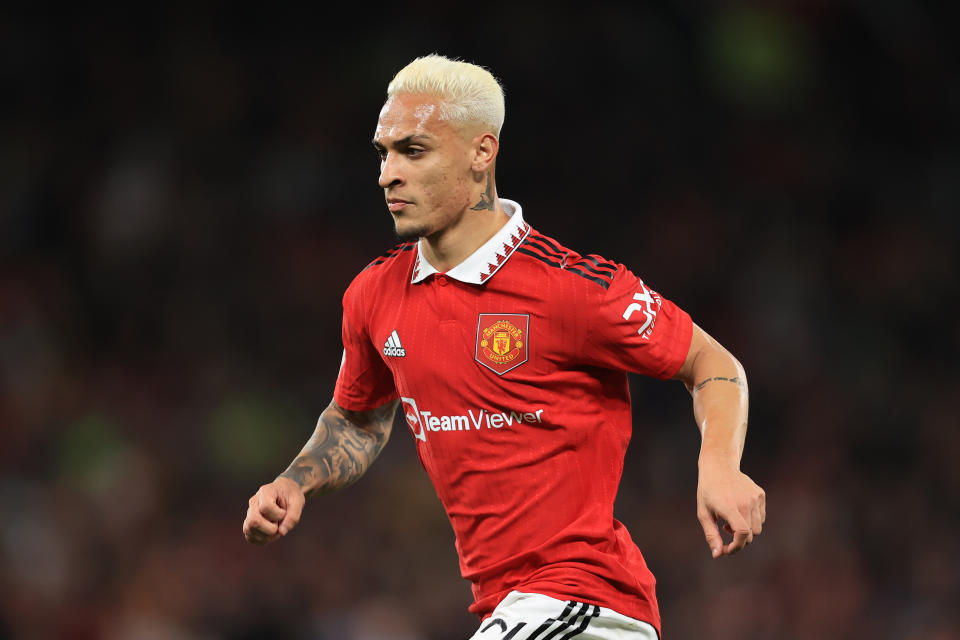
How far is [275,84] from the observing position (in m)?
11.1

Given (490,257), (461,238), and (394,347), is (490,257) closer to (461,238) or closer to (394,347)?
(461,238)

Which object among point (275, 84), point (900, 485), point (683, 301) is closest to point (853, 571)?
point (900, 485)

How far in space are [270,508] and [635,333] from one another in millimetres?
1177

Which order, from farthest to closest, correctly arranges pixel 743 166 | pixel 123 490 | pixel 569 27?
pixel 569 27, pixel 743 166, pixel 123 490

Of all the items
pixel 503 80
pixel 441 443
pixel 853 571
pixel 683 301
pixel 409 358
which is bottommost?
pixel 853 571

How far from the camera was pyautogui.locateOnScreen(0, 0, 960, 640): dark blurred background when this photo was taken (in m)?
8.11

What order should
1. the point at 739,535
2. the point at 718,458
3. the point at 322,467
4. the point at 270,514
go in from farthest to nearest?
the point at 322,467
the point at 270,514
the point at 718,458
the point at 739,535

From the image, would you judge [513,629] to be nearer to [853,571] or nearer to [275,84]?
[853,571]

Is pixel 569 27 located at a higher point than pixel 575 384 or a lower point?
higher

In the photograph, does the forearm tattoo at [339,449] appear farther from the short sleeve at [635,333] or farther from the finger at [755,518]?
the finger at [755,518]

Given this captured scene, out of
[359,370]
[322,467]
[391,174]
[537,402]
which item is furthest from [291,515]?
[391,174]

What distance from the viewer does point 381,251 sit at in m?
10.2

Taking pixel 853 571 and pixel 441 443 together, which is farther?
pixel 853 571

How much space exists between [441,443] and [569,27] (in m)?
8.63
